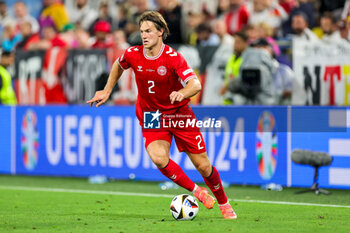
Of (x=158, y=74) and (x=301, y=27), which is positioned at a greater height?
(x=301, y=27)

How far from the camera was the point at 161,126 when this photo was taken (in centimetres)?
882

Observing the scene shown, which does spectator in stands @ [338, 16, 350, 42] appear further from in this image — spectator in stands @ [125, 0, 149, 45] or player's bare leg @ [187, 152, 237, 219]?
player's bare leg @ [187, 152, 237, 219]

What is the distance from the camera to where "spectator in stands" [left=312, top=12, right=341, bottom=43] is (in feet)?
44.7

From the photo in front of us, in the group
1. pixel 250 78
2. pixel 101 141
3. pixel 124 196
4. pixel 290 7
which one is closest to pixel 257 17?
pixel 290 7

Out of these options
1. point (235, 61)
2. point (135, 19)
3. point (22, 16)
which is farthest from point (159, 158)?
point (22, 16)

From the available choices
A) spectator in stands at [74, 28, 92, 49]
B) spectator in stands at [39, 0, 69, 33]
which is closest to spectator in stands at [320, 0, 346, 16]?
spectator in stands at [74, 28, 92, 49]

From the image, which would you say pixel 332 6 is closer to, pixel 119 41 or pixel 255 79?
pixel 255 79

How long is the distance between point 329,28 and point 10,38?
873cm

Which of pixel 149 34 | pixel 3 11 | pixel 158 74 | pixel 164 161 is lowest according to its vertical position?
pixel 164 161

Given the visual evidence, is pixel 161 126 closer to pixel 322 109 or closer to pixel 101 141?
pixel 322 109

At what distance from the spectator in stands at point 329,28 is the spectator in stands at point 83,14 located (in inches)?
275

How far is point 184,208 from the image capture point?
28.6 feet

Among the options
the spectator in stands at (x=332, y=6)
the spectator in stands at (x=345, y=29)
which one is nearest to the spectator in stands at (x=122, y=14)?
the spectator in stands at (x=332, y=6)

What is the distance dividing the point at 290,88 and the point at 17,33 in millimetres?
8677
